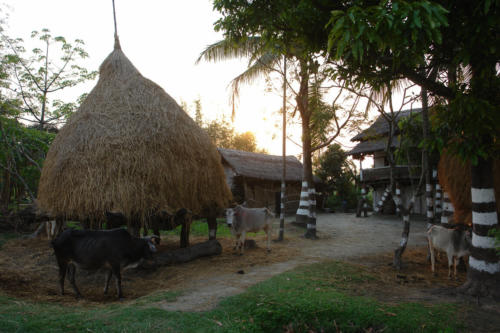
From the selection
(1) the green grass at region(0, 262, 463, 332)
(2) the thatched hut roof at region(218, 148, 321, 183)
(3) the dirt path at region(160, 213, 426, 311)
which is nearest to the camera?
(1) the green grass at region(0, 262, 463, 332)

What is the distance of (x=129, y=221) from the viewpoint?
7.07m

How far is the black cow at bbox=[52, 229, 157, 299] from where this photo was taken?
571 cm

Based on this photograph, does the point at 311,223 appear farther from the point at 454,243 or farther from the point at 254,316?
the point at 254,316

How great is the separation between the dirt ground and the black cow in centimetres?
45

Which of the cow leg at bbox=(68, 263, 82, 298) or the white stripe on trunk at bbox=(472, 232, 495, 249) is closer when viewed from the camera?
the white stripe on trunk at bbox=(472, 232, 495, 249)

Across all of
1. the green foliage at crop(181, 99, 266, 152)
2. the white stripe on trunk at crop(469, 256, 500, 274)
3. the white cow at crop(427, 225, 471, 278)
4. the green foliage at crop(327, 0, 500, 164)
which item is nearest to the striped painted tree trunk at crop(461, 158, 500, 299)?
the white stripe on trunk at crop(469, 256, 500, 274)

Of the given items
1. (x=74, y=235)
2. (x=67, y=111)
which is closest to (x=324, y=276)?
(x=74, y=235)

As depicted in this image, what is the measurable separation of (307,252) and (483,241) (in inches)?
178

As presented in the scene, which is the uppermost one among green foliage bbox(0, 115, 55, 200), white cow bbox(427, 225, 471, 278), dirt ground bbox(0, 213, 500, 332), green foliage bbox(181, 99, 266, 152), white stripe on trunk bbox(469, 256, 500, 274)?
green foliage bbox(181, 99, 266, 152)

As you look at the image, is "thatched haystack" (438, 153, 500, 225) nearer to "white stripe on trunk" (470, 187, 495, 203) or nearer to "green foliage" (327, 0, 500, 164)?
"white stripe on trunk" (470, 187, 495, 203)

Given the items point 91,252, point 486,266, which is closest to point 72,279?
point 91,252

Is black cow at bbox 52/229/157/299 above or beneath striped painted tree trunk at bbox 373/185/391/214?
beneath

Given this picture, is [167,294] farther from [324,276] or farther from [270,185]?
[270,185]

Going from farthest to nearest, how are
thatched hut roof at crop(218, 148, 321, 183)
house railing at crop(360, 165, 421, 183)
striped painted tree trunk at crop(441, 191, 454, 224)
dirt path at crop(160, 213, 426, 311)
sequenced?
1. house railing at crop(360, 165, 421, 183)
2. thatched hut roof at crop(218, 148, 321, 183)
3. striped painted tree trunk at crop(441, 191, 454, 224)
4. dirt path at crop(160, 213, 426, 311)
